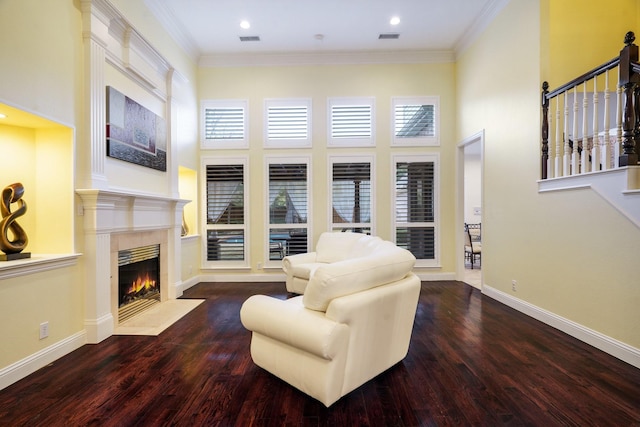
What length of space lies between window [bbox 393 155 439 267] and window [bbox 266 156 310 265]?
5.29 ft

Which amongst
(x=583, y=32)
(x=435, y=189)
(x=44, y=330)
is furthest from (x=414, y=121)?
(x=44, y=330)

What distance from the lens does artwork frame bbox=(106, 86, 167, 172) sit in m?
3.11

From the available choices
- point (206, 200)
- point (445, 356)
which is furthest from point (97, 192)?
point (445, 356)

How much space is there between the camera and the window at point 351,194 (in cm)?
533

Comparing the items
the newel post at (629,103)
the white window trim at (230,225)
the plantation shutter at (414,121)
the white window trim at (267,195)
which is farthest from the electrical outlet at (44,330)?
the plantation shutter at (414,121)

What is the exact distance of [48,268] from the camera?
8.03 ft

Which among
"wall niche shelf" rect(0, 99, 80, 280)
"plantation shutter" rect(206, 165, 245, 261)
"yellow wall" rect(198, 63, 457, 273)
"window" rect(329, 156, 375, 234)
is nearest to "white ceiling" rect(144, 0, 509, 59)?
"yellow wall" rect(198, 63, 457, 273)

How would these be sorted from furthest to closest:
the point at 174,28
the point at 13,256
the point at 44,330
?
the point at 174,28, the point at 44,330, the point at 13,256

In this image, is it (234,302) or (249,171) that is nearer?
(234,302)

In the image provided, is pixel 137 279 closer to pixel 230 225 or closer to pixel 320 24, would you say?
pixel 230 225

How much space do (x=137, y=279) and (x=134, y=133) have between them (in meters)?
1.73

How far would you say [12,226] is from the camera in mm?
2350

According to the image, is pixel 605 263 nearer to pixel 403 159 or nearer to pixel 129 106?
pixel 403 159

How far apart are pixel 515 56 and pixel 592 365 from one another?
3475mm
